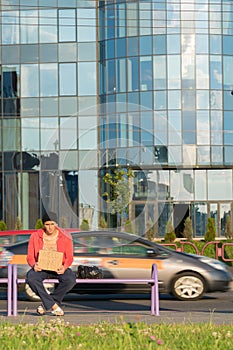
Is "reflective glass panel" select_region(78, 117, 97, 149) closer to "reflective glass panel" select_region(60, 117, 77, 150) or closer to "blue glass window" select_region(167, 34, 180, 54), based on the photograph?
"reflective glass panel" select_region(60, 117, 77, 150)

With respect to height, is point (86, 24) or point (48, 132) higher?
point (86, 24)

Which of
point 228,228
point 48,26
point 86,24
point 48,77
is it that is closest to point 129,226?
point 228,228

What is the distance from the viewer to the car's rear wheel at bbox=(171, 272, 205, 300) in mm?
17672

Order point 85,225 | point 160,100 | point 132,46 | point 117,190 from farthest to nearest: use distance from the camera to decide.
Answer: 1. point 132,46
2. point 160,100
3. point 85,225
4. point 117,190

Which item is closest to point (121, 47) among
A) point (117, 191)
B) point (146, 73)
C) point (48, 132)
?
point (146, 73)

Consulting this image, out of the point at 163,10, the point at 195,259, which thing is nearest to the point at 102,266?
the point at 195,259

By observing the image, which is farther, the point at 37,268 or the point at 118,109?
the point at 118,109

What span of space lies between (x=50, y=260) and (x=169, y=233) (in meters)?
28.8

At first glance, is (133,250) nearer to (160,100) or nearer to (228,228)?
(160,100)

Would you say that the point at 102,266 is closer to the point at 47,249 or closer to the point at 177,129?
the point at 47,249

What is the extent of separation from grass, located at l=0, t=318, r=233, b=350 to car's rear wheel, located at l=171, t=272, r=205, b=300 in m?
6.74

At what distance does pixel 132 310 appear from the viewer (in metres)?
15.5

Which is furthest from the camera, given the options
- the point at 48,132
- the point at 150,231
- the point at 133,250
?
the point at 48,132

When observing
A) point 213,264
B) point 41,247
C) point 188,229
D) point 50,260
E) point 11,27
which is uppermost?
point 11,27
